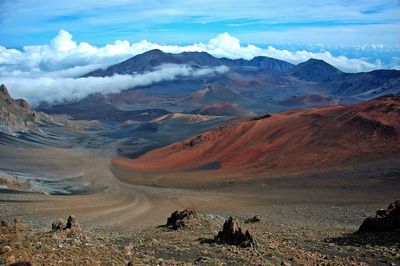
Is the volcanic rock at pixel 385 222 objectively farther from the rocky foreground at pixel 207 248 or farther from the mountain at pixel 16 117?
the mountain at pixel 16 117

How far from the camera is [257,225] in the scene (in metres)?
30.8

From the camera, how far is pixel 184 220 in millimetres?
28594

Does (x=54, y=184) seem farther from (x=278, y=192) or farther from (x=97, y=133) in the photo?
(x=97, y=133)

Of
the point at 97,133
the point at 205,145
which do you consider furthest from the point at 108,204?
the point at 97,133

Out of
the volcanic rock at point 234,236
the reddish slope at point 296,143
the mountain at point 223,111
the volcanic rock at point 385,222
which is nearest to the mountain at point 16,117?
the reddish slope at point 296,143

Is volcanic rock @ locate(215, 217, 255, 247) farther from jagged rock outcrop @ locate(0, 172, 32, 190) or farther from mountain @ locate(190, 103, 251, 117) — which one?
mountain @ locate(190, 103, 251, 117)

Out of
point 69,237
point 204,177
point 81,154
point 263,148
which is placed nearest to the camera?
point 69,237

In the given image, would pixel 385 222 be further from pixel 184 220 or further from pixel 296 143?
pixel 296 143

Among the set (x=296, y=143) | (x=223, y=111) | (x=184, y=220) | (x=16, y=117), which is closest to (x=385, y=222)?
(x=184, y=220)

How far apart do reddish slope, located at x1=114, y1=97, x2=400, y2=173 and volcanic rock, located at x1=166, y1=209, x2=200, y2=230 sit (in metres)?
35.4

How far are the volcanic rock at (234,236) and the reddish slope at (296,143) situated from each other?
139 ft

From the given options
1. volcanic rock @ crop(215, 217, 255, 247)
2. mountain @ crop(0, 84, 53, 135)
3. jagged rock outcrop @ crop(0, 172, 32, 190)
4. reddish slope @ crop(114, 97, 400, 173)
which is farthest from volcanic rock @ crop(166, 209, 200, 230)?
mountain @ crop(0, 84, 53, 135)

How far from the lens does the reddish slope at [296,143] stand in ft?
212

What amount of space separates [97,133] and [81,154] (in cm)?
4606
